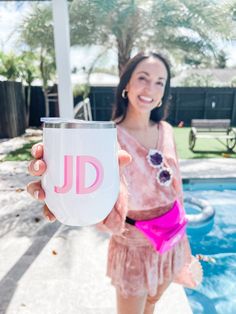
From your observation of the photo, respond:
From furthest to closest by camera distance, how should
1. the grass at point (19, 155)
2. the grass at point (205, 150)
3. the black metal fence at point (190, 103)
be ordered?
the black metal fence at point (190, 103) → the grass at point (205, 150) → the grass at point (19, 155)

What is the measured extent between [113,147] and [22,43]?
28.0 ft

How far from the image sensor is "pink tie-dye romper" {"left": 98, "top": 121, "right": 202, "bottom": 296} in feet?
3.63

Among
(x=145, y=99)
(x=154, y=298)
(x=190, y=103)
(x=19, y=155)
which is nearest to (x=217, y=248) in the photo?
(x=154, y=298)

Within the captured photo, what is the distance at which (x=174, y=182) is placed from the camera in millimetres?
1190

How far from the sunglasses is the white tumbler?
1.57ft

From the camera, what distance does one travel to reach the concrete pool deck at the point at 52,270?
71.2 inches

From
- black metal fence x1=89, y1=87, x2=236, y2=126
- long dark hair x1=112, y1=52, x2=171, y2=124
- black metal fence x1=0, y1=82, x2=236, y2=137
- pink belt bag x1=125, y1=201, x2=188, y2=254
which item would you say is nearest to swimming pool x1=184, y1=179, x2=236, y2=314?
pink belt bag x1=125, y1=201, x2=188, y2=254

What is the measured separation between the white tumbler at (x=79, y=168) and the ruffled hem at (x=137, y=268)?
592mm

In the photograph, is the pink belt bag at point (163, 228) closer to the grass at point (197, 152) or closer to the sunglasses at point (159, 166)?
the sunglasses at point (159, 166)

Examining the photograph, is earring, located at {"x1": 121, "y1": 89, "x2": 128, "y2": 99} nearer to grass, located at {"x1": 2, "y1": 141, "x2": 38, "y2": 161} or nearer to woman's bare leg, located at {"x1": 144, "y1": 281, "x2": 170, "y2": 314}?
woman's bare leg, located at {"x1": 144, "y1": 281, "x2": 170, "y2": 314}

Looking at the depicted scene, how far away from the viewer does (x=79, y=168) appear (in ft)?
1.92

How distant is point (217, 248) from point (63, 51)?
2.71 meters

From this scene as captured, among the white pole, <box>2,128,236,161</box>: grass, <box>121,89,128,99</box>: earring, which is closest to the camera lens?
<box>121,89,128,99</box>: earring

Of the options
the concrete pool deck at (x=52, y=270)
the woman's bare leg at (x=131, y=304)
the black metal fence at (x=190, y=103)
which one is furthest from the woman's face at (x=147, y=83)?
the black metal fence at (x=190, y=103)
